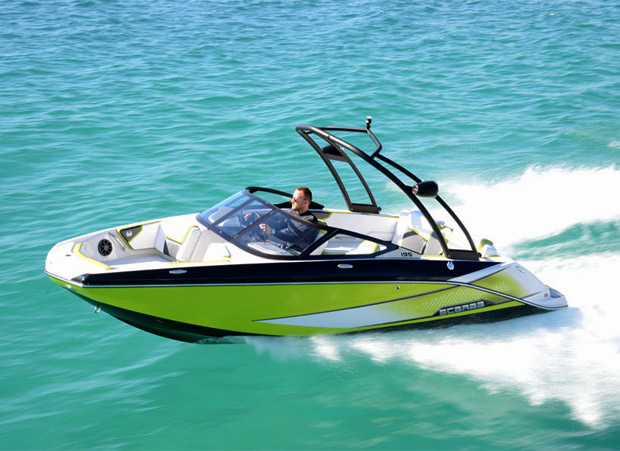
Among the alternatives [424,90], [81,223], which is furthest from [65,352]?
[424,90]

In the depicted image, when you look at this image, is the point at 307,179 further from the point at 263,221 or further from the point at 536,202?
the point at 263,221

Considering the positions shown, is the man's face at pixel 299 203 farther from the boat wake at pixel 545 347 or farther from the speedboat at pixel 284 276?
the boat wake at pixel 545 347

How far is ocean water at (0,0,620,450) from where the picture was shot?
6055mm

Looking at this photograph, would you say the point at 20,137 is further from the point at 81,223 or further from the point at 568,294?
the point at 568,294

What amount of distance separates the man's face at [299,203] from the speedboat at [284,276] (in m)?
0.35

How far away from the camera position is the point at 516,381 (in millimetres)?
6414

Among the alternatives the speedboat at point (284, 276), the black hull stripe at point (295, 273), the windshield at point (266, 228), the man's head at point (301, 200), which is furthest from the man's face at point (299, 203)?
the black hull stripe at point (295, 273)

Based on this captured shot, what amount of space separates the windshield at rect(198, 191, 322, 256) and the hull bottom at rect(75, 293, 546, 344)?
2.89 feet

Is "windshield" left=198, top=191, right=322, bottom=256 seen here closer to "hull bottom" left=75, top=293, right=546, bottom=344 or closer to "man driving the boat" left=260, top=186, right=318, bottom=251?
"man driving the boat" left=260, top=186, right=318, bottom=251

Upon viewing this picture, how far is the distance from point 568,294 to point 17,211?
743cm

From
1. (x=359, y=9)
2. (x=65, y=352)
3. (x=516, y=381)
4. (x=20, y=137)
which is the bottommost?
(x=516, y=381)

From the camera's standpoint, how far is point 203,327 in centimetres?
661

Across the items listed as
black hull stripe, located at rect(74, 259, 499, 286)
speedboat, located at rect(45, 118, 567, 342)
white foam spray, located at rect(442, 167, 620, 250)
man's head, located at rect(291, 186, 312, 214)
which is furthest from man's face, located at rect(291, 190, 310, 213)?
white foam spray, located at rect(442, 167, 620, 250)

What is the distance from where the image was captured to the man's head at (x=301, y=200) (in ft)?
23.8
